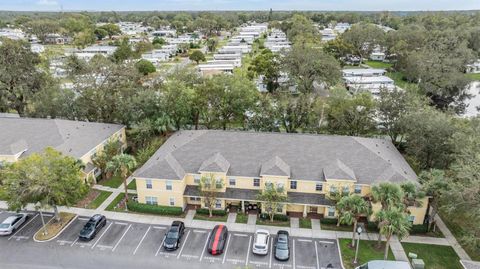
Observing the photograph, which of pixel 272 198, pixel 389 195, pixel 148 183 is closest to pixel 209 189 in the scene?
pixel 272 198

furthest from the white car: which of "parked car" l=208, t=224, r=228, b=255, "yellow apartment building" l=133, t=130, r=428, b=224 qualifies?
"yellow apartment building" l=133, t=130, r=428, b=224

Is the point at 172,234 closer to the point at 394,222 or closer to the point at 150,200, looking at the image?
the point at 150,200

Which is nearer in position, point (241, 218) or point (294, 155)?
point (241, 218)

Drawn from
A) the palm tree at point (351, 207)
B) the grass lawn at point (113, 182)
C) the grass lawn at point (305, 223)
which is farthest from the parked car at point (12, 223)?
the palm tree at point (351, 207)

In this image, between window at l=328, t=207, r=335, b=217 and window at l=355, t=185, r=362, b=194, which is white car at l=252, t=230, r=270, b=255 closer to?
window at l=328, t=207, r=335, b=217

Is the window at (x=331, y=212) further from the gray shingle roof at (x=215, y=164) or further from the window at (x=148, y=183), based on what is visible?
the window at (x=148, y=183)

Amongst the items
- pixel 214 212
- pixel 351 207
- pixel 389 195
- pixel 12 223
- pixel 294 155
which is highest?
pixel 389 195

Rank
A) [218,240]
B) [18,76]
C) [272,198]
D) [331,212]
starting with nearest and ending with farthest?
[218,240], [272,198], [331,212], [18,76]
